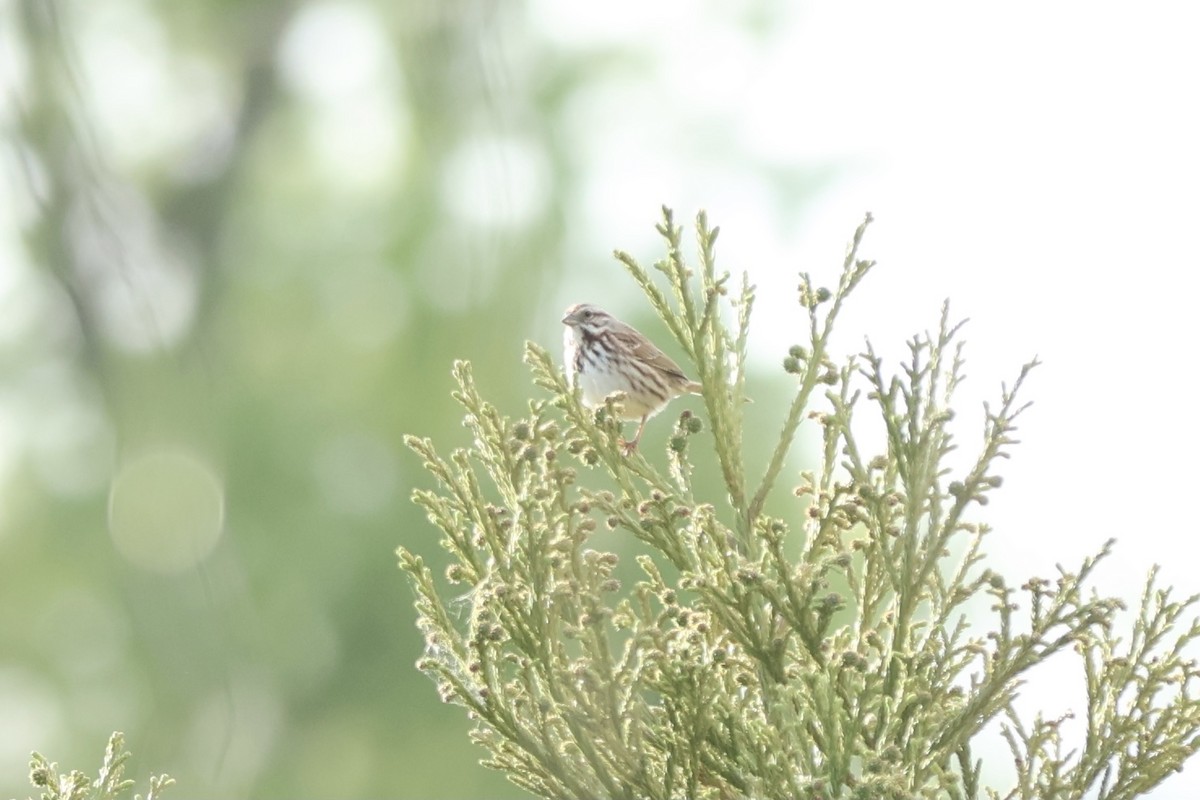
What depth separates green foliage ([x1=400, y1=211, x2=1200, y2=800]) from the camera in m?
2.66

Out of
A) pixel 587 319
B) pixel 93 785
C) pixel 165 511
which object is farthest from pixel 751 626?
pixel 165 511

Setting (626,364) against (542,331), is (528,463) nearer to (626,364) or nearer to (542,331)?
Result: (626,364)

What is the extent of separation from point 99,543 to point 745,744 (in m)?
12.1

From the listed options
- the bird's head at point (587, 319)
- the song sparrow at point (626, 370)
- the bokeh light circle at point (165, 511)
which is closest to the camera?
the song sparrow at point (626, 370)

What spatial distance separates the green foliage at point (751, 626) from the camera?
2.66 m

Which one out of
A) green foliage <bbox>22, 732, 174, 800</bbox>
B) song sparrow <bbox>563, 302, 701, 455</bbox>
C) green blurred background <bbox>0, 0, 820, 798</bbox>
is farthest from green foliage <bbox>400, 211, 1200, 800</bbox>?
green blurred background <bbox>0, 0, 820, 798</bbox>

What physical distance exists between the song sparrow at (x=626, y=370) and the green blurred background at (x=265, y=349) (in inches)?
274

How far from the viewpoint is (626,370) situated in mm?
4430

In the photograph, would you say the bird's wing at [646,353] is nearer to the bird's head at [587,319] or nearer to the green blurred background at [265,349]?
the bird's head at [587,319]

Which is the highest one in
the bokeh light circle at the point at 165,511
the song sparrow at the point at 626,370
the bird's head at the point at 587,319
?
Answer: the bokeh light circle at the point at 165,511

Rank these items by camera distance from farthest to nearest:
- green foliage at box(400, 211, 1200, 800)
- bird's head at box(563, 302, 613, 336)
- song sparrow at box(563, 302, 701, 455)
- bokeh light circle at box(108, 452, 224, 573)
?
bokeh light circle at box(108, 452, 224, 573) → bird's head at box(563, 302, 613, 336) → song sparrow at box(563, 302, 701, 455) → green foliage at box(400, 211, 1200, 800)

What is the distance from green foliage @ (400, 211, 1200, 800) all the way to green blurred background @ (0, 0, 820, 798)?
8.57 m

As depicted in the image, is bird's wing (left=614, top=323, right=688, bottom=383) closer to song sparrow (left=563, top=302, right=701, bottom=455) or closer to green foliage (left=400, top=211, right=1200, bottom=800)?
song sparrow (left=563, top=302, right=701, bottom=455)

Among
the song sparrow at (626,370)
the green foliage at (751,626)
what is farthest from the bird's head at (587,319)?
the green foliage at (751,626)
